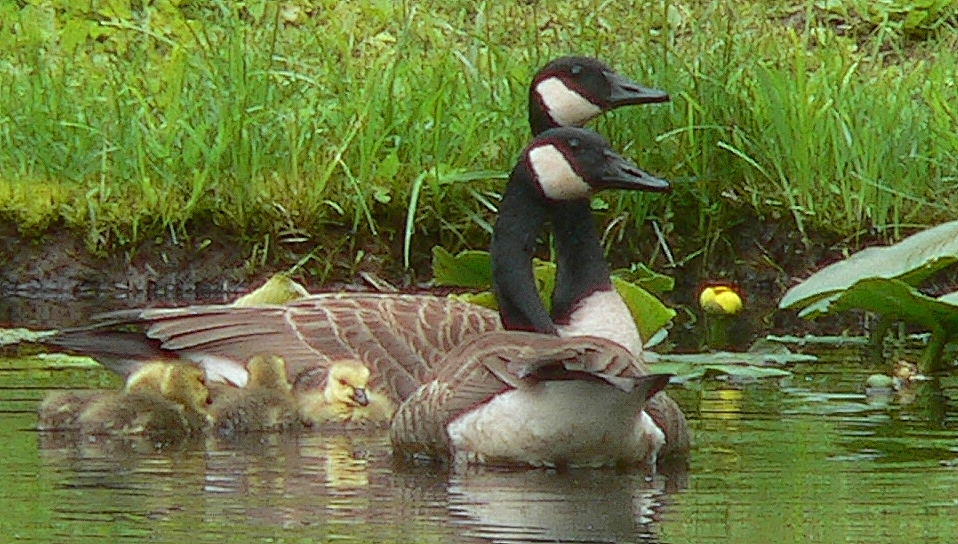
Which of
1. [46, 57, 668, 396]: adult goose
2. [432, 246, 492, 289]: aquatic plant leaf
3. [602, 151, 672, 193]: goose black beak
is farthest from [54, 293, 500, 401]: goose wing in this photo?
[432, 246, 492, 289]: aquatic plant leaf

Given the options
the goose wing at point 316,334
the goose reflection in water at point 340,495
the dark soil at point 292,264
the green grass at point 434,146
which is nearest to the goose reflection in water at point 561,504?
the goose reflection in water at point 340,495

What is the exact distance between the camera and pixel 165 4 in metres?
14.7

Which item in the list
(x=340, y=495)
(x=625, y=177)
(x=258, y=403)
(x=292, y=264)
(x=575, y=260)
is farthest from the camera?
(x=292, y=264)

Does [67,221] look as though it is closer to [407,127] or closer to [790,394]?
[407,127]

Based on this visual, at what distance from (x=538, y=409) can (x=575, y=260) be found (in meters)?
1.94

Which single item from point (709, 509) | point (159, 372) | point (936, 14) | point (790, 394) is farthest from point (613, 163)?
point (936, 14)

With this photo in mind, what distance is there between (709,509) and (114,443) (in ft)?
6.65

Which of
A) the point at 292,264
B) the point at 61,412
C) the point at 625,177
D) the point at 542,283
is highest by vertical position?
the point at 625,177

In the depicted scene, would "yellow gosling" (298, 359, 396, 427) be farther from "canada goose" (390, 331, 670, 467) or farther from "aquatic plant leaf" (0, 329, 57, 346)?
"aquatic plant leaf" (0, 329, 57, 346)

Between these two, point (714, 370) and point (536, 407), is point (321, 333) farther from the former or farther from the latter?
point (536, 407)

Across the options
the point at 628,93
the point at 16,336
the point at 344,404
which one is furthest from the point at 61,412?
the point at 628,93

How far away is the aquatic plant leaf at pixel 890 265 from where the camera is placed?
26.0 feet

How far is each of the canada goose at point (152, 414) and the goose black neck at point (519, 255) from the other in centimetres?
118

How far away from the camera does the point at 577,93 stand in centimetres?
953
